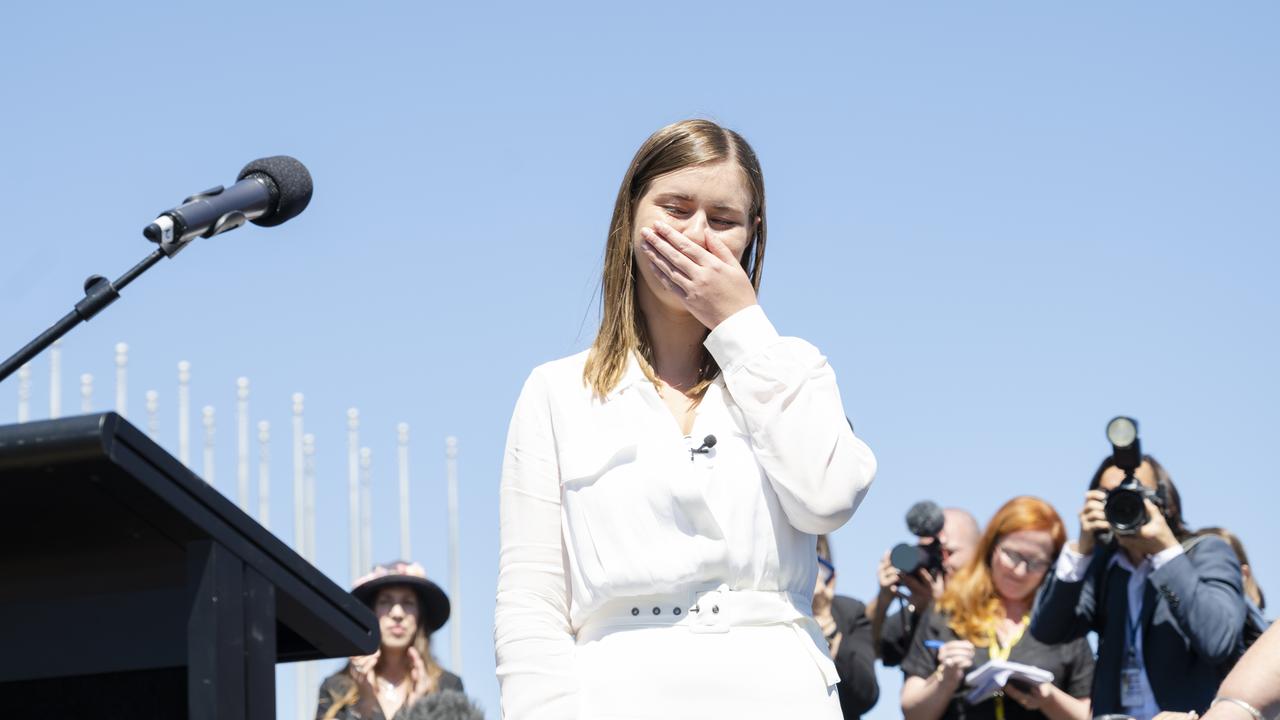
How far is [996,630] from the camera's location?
600cm

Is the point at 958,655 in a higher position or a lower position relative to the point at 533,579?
lower

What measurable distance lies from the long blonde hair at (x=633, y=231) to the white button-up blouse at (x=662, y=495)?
97mm

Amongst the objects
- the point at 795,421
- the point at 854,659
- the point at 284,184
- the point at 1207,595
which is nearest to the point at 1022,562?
the point at 854,659

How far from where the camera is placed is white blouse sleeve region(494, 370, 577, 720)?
8.29ft

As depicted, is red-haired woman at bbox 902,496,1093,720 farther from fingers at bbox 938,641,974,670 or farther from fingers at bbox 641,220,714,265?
fingers at bbox 641,220,714,265

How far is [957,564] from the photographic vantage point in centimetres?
656

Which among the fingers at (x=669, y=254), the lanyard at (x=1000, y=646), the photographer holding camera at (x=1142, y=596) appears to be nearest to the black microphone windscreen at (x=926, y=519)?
the lanyard at (x=1000, y=646)

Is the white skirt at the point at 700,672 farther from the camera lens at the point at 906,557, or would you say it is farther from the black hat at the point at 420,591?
the black hat at the point at 420,591

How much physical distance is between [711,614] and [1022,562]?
3736 mm

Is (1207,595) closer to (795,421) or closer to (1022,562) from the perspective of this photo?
(1022,562)

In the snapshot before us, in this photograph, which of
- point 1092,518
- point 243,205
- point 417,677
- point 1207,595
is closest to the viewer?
point 243,205

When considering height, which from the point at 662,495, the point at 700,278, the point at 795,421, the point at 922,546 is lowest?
the point at 662,495

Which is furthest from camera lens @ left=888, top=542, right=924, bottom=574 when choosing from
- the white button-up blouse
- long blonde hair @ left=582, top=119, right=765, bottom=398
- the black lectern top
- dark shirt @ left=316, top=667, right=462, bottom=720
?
the black lectern top

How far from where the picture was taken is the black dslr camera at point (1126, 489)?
522cm
